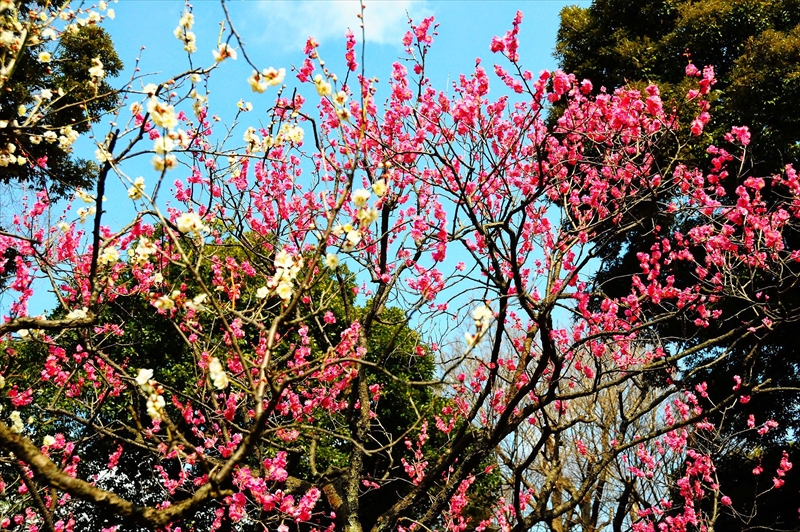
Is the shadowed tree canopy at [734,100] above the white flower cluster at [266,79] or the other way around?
above

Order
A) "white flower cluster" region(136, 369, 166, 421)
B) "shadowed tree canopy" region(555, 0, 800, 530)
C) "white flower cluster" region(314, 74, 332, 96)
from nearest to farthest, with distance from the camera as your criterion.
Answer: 1. "white flower cluster" region(136, 369, 166, 421)
2. "white flower cluster" region(314, 74, 332, 96)
3. "shadowed tree canopy" region(555, 0, 800, 530)

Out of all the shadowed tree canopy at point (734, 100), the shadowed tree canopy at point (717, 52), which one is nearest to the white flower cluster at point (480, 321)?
the shadowed tree canopy at point (734, 100)

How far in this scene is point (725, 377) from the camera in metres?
7.69

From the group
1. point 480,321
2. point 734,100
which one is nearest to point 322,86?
point 480,321

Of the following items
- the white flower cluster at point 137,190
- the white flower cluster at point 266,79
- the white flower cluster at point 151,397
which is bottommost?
the white flower cluster at point 151,397

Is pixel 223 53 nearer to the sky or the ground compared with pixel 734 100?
nearer to the ground

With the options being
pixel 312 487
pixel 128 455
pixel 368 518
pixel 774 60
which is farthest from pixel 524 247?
pixel 128 455

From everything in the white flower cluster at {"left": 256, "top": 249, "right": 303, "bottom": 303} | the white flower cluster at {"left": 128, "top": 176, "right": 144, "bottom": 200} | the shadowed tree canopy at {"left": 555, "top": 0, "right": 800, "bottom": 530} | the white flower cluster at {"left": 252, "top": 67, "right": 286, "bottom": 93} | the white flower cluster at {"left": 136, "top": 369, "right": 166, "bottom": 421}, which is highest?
the shadowed tree canopy at {"left": 555, "top": 0, "right": 800, "bottom": 530}

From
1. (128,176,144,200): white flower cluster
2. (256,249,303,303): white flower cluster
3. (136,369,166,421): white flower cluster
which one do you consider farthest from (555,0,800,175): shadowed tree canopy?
(136,369,166,421): white flower cluster

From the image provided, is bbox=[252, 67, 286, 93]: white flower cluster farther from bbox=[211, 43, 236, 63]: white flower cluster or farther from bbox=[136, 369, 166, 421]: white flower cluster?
bbox=[136, 369, 166, 421]: white flower cluster

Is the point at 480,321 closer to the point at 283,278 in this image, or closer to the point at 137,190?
the point at 283,278

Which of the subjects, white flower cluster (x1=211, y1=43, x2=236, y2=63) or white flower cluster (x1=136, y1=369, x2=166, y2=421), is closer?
white flower cluster (x1=136, y1=369, x2=166, y2=421)

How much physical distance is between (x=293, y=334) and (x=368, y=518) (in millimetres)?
3434

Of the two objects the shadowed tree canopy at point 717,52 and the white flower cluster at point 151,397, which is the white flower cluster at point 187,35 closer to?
the white flower cluster at point 151,397
